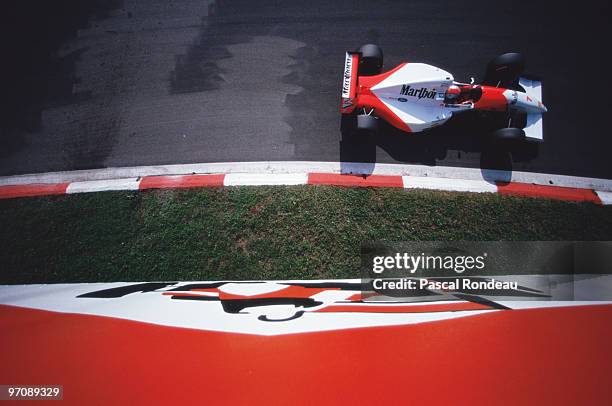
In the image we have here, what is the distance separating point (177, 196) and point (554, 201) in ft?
22.5

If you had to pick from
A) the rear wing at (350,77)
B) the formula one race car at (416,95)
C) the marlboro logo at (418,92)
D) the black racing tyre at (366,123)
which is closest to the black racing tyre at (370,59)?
the formula one race car at (416,95)

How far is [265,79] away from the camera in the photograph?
19.8 feet

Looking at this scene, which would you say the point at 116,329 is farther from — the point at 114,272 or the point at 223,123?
the point at 223,123

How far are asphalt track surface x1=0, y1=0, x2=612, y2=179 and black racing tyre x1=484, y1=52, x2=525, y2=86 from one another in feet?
1.28

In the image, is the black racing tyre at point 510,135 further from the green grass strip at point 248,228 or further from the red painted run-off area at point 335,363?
the red painted run-off area at point 335,363

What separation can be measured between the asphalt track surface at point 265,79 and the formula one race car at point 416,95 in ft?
1.71

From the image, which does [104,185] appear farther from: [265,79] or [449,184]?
[449,184]

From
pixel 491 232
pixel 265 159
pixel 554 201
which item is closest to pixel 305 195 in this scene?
pixel 265 159

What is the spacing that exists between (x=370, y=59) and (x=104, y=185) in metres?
5.36

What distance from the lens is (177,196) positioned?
5.64m

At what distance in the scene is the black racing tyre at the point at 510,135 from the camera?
5.26 meters

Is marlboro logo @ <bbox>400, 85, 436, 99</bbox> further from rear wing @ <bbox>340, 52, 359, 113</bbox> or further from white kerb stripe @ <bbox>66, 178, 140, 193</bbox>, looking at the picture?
white kerb stripe @ <bbox>66, 178, 140, 193</bbox>

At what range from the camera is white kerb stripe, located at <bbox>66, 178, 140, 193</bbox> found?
18.8 ft

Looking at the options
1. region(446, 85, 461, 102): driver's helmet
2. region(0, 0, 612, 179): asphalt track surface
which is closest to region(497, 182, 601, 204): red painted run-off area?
region(0, 0, 612, 179): asphalt track surface
